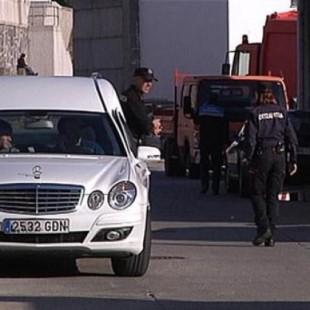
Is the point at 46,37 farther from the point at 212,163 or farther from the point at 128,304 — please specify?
the point at 128,304

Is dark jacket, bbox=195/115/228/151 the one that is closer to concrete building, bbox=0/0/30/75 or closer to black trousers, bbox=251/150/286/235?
black trousers, bbox=251/150/286/235

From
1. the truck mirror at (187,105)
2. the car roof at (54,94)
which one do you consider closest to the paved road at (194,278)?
the car roof at (54,94)

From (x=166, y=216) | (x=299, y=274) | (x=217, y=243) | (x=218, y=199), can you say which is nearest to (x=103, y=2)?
(x=218, y=199)

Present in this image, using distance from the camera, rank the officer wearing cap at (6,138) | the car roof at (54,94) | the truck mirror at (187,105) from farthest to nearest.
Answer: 1. the truck mirror at (187,105)
2. the car roof at (54,94)
3. the officer wearing cap at (6,138)

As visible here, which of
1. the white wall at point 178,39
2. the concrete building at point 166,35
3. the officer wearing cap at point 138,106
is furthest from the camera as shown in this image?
the white wall at point 178,39

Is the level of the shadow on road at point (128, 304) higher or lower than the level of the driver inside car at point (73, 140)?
lower

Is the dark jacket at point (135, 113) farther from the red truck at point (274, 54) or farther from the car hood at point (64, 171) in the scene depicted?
the red truck at point (274, 54)

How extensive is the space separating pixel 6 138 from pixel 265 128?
3.44 m

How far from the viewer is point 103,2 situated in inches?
1734

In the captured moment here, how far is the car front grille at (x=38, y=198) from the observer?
12.8 metres

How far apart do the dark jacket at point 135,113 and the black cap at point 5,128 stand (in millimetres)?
2338

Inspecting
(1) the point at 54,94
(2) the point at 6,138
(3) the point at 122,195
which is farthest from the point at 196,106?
(3) the point at 122,195

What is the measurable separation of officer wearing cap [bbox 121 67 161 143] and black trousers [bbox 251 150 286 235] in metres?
1.33

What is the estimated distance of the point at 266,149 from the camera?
16.0 m
